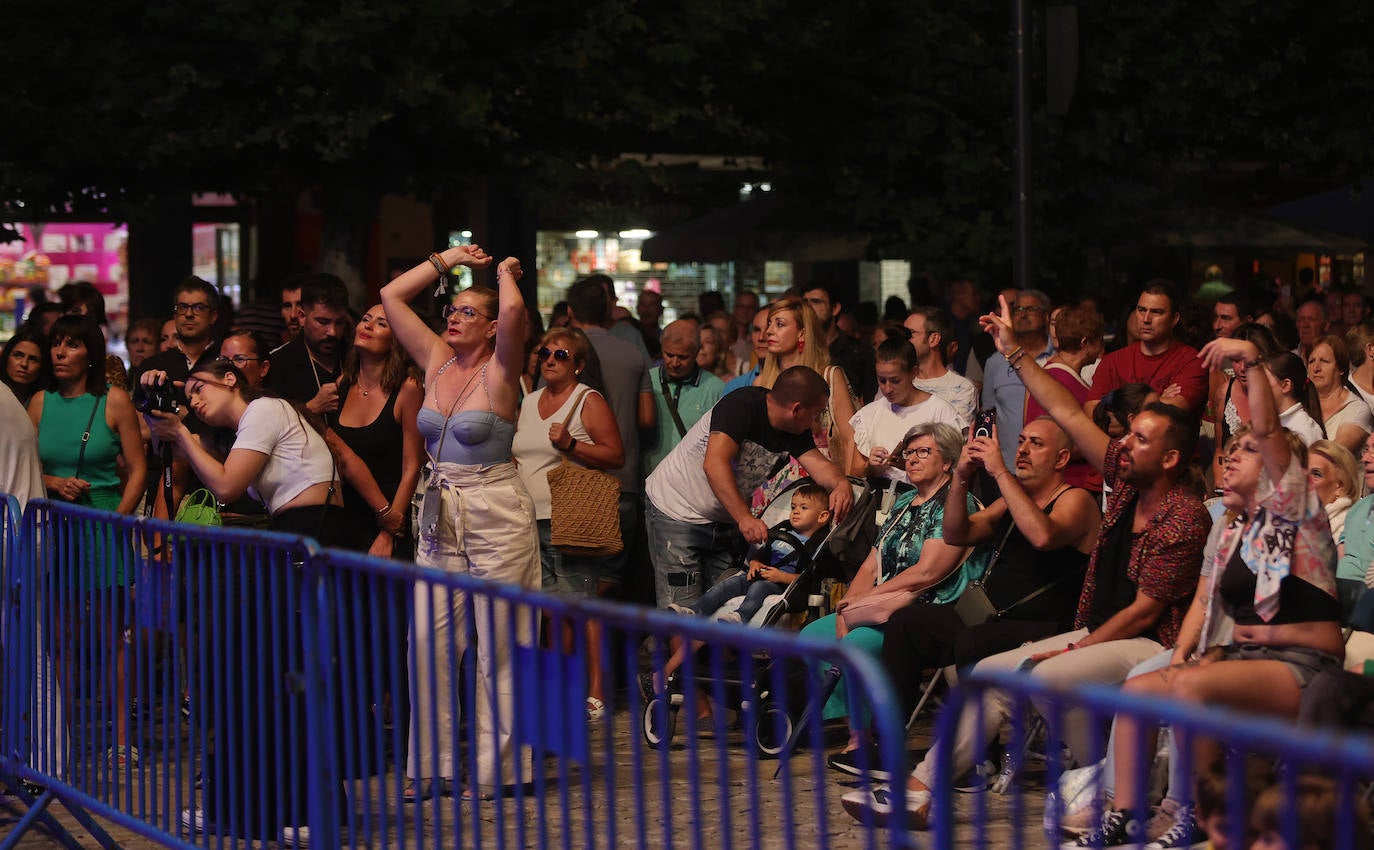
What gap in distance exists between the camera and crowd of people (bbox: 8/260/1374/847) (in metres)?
6.10

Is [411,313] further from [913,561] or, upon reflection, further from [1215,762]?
[1215,762]

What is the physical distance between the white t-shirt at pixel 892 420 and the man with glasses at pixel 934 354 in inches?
27.1

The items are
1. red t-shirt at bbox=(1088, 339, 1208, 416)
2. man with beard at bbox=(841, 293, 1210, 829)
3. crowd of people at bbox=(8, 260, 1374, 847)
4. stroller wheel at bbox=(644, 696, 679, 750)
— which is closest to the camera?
stroller wheel at bbox=(644, 696, 679, 750)

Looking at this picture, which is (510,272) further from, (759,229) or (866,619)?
(759,229)

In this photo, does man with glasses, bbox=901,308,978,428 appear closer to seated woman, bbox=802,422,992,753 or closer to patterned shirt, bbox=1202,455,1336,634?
seated woman, bbox=802,422,992,753

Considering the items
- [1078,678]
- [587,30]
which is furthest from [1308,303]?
[1078,678]

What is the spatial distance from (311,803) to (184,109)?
1200 centimetres

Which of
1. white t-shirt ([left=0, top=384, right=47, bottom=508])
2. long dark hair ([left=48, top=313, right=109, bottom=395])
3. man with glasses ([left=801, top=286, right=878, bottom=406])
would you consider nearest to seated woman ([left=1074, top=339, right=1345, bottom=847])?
white t-shirt ([left=0, top=384, right=47, bottom=508])

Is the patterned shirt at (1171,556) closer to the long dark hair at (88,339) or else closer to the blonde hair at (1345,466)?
the blonde hair at (1345,466)

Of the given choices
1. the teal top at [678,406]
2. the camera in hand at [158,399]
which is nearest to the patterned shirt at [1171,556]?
the camera in hand at [158,399]

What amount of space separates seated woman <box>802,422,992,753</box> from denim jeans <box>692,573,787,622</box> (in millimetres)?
241

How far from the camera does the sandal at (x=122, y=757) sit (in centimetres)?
629

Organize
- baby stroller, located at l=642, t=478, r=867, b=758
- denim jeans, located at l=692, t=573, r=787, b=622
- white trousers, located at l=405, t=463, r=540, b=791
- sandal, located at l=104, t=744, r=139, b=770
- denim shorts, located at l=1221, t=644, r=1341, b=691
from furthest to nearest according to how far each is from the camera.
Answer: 1. denim jeans, located at l=692, t=573, r=787, b=622
2. sandal, located at l=104, t=744, r=139, b=770
3. denim shorts, located at l=1221, t=644, r=1341, b=691
4. baby stroller, located at l=642, t=478, r=867, b=758
5. white trousers, located at l=405, t=463, r=540, b=791

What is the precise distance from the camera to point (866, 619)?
7875 mm
